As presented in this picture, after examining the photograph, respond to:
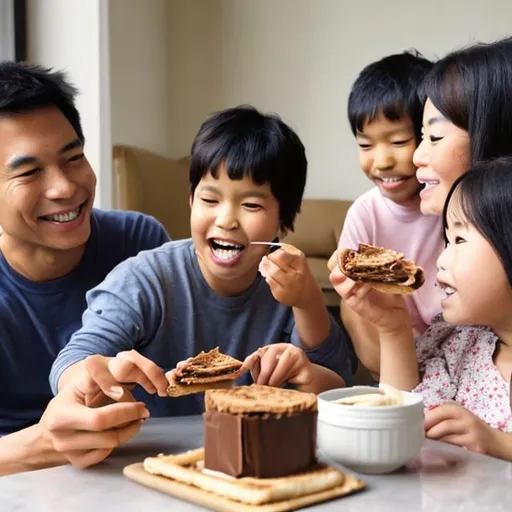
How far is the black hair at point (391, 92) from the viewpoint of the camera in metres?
1.83

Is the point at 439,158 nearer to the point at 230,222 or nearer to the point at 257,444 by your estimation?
the point at 230,222

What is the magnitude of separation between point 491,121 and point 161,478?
0.91 meters

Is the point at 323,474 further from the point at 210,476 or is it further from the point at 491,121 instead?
the point at 491,121

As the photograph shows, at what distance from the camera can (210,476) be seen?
0.87 metres

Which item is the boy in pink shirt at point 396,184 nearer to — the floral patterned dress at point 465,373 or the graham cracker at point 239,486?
the floral patterned dress at point 465,373

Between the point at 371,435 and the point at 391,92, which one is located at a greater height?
the point at 391,92

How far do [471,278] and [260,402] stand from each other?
19.8 inches

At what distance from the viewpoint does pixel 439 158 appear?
1.48 meters

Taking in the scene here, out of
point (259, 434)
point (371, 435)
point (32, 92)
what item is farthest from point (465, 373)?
point (32, 92)

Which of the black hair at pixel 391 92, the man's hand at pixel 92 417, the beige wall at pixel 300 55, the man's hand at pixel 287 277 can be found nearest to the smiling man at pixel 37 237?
the man's hand at pixel 287 277

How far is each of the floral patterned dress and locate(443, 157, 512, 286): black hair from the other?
185 millimetres

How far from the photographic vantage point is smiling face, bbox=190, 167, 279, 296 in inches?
56.0

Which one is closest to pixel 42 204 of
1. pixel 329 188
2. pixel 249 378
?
pixel 249 378

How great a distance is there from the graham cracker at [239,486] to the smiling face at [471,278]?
0.45 metres
